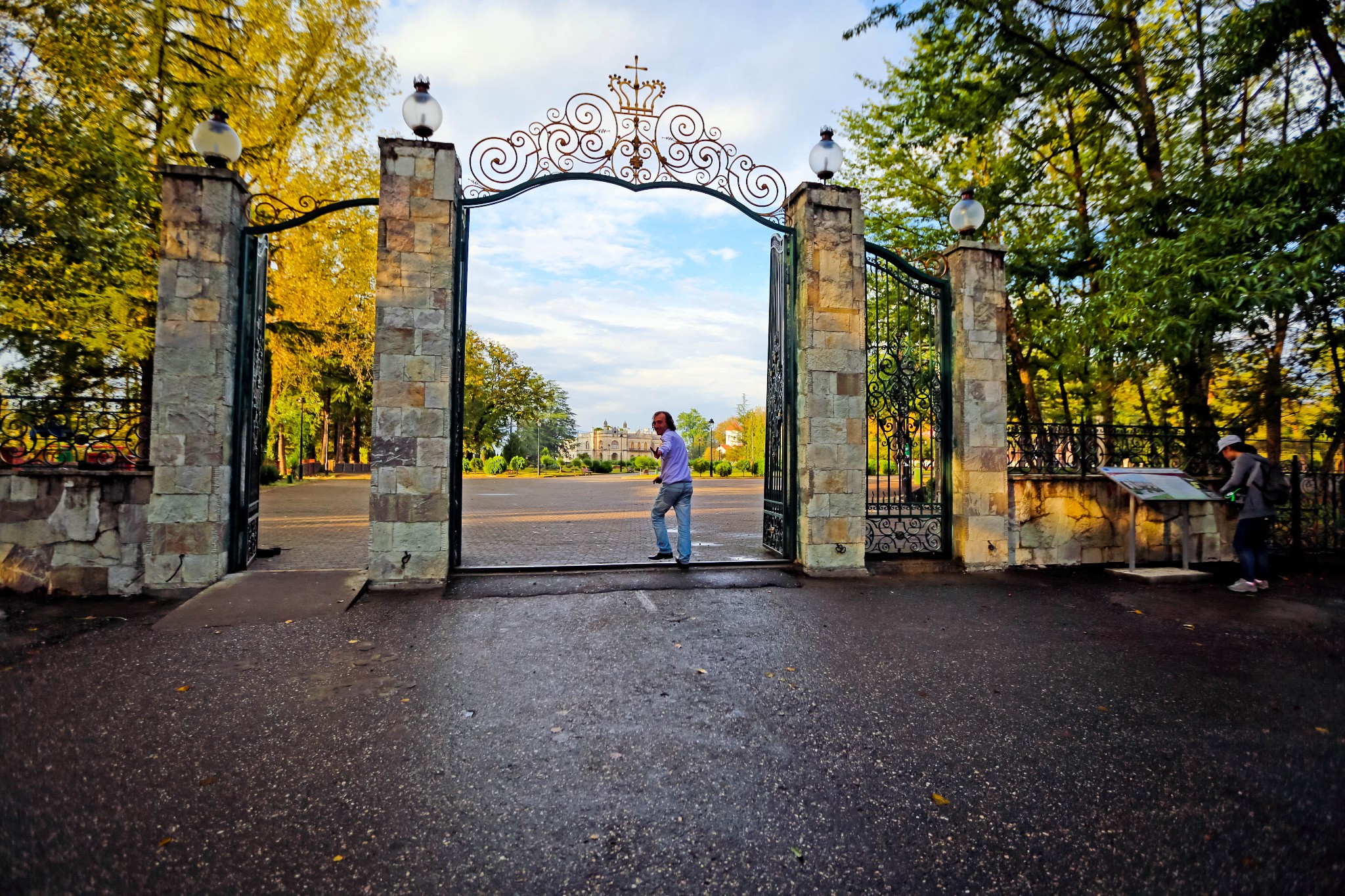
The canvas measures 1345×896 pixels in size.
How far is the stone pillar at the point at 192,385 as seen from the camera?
6.22 metres

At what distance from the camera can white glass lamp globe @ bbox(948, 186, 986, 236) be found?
7.88m

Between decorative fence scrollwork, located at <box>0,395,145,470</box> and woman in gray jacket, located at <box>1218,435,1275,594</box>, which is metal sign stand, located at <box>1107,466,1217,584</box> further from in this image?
decorative fence scrollwork, located at <box>0,395,145,470</box>

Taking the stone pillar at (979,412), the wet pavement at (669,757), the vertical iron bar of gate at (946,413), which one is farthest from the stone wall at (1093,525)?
the wet pavement at (669,757)

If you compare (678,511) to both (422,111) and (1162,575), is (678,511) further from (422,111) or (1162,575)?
(1162,575)

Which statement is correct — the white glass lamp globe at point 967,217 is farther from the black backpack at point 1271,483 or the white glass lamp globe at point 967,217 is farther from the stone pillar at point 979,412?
the black backpack at point 1271,483

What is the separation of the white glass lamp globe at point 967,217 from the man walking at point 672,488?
4369mm

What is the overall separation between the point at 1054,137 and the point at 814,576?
29.0 ft

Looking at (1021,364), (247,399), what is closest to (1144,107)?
(1021,364)

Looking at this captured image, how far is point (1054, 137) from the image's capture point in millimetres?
10617

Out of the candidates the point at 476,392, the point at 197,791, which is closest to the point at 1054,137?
the point at 197,791

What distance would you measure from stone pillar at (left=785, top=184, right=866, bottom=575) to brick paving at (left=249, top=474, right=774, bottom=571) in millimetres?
1061

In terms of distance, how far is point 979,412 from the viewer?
7797mm

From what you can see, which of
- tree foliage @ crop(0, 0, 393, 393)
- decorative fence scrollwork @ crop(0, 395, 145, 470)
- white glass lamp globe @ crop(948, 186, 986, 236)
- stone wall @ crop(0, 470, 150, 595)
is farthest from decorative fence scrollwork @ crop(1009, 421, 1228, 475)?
tree foliage @ crop(0, 0, 393, 393)

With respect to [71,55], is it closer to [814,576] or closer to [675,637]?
[675,637]
